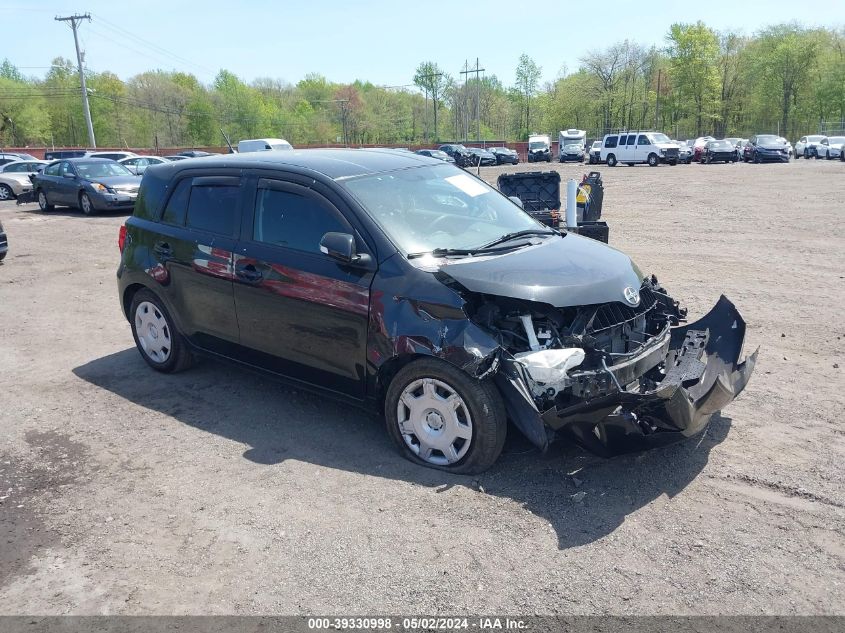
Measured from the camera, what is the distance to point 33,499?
4035 mm

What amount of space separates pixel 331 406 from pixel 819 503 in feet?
11.0

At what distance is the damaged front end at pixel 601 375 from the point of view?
3.66 m

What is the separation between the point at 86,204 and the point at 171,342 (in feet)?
50.0

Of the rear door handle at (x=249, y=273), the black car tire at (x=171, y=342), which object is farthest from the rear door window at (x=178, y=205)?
the rear door handle at (x=249, y=273)

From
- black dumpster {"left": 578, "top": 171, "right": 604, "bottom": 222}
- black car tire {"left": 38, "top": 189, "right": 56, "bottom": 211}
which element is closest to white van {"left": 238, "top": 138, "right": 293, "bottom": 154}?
black car tire {"left": 38, "top": 189, "right": 56, "bottom": 211}

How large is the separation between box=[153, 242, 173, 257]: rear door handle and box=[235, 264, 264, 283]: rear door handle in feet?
3.04

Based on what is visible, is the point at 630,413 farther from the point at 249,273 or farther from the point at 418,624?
the point at 249,273

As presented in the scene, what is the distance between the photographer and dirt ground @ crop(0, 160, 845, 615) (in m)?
3.08

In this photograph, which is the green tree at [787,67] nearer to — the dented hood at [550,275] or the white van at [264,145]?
the white van at [264,145]

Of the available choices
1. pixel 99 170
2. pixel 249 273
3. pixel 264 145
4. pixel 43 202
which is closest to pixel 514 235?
pixel 249 273

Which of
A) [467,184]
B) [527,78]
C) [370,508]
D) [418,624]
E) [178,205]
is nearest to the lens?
[418,624]

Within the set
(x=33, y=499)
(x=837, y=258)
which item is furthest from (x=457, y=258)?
(x=837, y=258)

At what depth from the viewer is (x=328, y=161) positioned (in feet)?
16.5

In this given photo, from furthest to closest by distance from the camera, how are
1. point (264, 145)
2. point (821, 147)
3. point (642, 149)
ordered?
1. point (821, 147)
2. point (642, 149)
3. point (264, 145)
